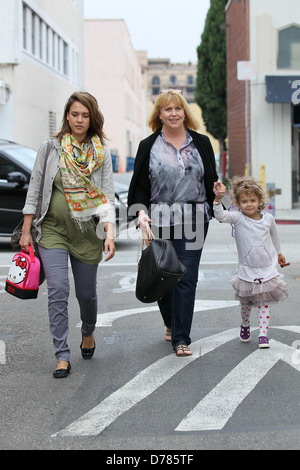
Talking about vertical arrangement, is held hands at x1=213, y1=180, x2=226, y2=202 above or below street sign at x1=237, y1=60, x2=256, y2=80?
below

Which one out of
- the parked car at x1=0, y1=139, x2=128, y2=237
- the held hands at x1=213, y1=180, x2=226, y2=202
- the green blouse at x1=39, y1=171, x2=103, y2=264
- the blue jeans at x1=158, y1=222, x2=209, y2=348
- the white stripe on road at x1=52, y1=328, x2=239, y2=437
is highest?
the parked car at x1=0, y1=139, x2=128, y2=237

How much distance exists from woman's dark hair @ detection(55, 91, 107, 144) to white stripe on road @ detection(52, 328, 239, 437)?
5.51 feet

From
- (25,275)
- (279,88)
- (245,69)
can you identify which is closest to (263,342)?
(25,275)

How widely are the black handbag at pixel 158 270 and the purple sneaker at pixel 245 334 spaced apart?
1020mm

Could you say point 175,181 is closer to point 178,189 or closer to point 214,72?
point 178,189

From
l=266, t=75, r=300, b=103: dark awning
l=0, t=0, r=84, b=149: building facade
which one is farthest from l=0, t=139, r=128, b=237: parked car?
l=0, t=0, r=84, b=149: building facade

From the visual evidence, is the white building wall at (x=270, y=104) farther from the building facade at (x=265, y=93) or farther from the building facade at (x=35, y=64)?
the building facade at (x=35, y=64)

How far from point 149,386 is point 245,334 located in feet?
4.38

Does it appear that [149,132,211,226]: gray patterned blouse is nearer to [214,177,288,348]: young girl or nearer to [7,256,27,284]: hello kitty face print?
[214,177,288,348]: young girl

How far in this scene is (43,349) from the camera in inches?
231

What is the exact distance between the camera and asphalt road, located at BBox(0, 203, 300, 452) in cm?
383

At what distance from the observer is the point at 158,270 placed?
4.95 metres

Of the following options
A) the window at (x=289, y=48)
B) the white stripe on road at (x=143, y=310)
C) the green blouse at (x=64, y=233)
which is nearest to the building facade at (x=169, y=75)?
the window at (x=289, y=48)

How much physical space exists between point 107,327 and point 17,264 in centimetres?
168
